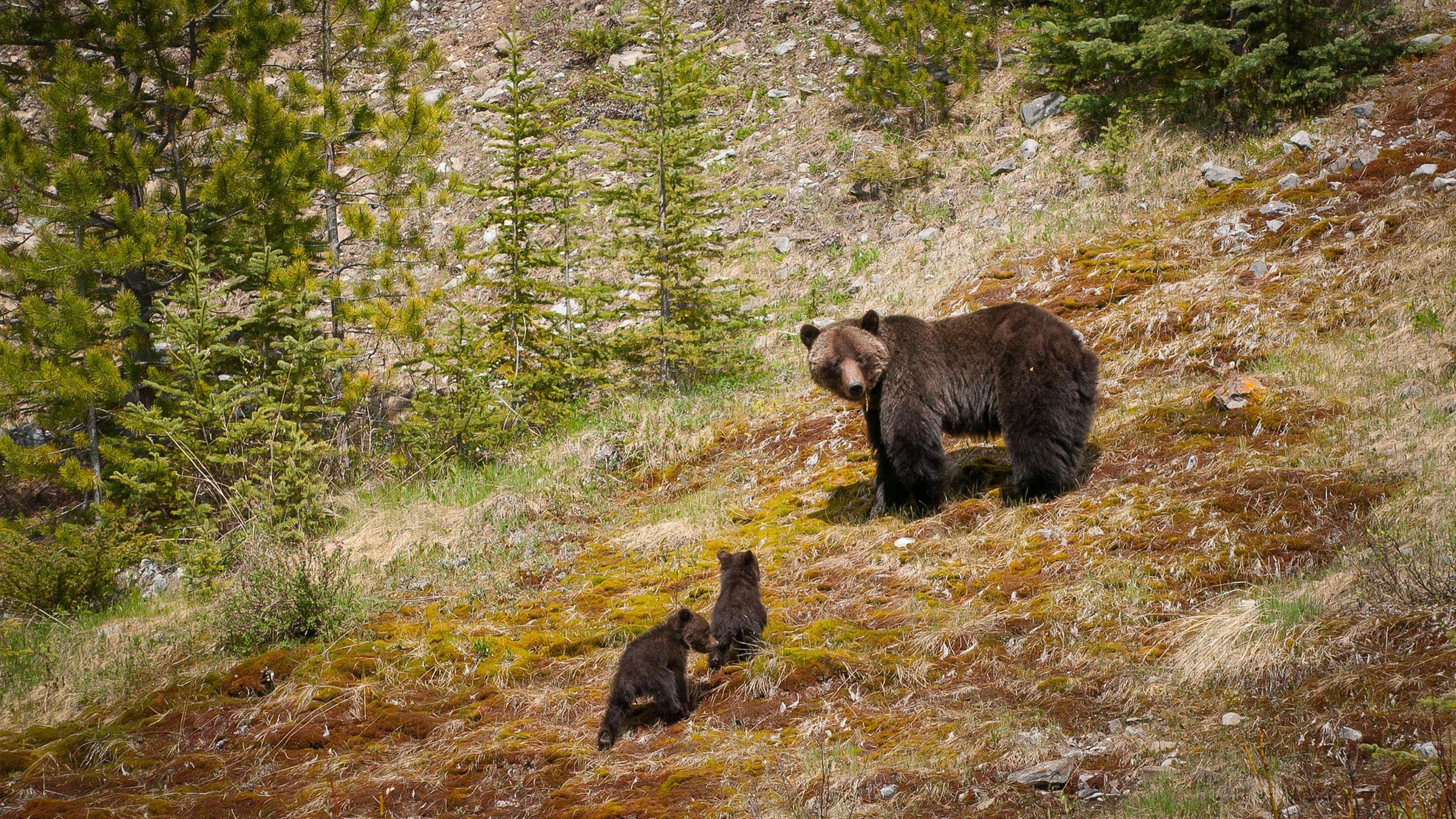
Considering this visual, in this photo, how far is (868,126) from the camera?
1894 centimetres

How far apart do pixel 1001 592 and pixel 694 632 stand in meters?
1.99

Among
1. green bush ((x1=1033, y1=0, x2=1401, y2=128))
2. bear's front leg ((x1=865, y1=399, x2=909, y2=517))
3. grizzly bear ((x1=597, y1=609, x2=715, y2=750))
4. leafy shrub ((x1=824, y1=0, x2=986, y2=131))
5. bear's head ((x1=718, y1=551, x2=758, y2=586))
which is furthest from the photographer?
leafy shrub ((x1=824, y1=0, x2=986, y2=131))

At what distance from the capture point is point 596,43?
76.1 ft

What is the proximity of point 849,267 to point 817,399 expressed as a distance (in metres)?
5.27

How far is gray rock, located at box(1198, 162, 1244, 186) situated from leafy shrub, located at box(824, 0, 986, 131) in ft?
20.4

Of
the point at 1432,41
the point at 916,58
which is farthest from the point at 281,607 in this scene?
the point at 916,58

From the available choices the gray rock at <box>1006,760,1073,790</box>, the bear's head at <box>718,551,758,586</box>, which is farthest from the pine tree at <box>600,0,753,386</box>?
the gray rock at <box>1006,760,1073,790</box>

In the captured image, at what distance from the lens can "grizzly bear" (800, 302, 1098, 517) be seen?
7344 mm

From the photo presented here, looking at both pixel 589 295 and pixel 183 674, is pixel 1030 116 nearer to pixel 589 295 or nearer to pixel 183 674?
pixel 589 295

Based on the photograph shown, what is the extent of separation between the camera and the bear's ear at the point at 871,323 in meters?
7.84

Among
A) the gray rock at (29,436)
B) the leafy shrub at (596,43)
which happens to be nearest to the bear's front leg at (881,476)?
the gray rock at (29,436)

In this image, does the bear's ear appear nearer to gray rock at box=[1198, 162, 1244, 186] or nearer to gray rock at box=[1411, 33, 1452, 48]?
gray rock at box=[1198, 162, 1244, 186]

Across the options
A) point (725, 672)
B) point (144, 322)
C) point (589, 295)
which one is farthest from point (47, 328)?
point (725, 672)

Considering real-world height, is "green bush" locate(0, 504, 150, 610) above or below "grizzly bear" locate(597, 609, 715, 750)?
below
